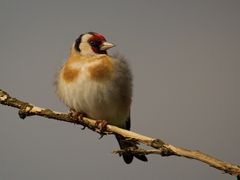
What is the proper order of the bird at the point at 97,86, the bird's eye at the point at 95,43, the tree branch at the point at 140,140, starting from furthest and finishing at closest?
1. the bird's eye at the point at 95,43
2. the bird at the point at 97,86
3. the tree branch at the point at 140,140

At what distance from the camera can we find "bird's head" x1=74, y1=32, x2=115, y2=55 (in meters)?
5.86

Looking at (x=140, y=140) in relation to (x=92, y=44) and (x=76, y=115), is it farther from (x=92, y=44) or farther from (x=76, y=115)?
(x=92, y=44)

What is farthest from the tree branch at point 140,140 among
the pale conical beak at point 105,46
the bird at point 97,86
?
the pale conical beak at point 105,46

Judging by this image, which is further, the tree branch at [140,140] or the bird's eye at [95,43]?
the bird's eye at [95,43]

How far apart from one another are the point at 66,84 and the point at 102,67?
44 cm

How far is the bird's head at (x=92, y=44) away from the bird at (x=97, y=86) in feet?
0.32

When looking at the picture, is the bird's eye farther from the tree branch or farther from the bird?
the tree branch

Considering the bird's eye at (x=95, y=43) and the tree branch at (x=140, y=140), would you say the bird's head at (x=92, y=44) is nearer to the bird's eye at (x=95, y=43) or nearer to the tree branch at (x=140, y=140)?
the bird's eye at (x=95, y=43)

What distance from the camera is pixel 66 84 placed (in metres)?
5.40

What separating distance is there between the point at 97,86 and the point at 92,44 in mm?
895

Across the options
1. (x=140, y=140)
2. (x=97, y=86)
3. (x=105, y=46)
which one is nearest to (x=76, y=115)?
(x=97, y=86)

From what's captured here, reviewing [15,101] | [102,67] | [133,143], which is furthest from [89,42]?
[133,143]

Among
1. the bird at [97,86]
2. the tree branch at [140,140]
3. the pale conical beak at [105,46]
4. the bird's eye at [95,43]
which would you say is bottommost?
the tree branch at [140,140]

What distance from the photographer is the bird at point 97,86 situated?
5250 millimetres
